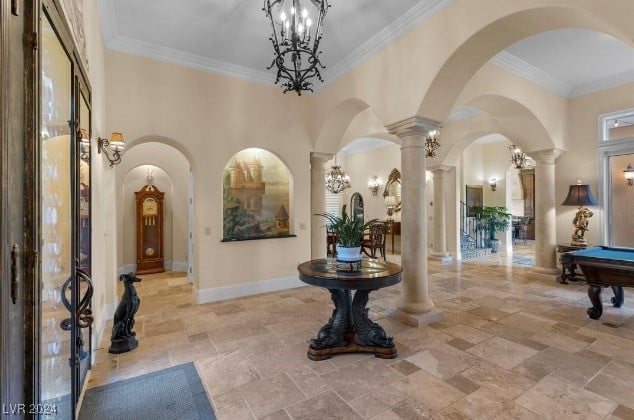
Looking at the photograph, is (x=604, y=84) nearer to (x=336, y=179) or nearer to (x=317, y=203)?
(x=317, y=203)

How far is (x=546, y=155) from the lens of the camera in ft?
20.7

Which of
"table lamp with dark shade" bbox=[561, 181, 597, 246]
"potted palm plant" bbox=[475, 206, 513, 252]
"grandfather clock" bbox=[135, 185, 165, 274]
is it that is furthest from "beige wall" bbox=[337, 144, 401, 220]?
Answer: "grandfather clock" bbox=[135, 185, 165, 274]

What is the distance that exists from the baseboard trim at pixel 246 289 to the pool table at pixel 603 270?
428cm

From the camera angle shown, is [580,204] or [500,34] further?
[580,204]

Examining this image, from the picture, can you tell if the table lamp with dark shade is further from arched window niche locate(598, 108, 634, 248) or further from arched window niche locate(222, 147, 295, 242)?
arched window niche locate(222, 147, 295, 242)

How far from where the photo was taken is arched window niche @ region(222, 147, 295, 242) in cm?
512

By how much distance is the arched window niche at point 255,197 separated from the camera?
202 inches

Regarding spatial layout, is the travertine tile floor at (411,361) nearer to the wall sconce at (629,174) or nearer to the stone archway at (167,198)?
the wall sconce at (629,174)

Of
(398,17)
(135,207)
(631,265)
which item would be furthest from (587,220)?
(135,207)

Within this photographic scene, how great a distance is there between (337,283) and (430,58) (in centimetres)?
281

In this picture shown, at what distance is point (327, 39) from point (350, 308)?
363 cm

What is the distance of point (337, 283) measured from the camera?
2.77 meters

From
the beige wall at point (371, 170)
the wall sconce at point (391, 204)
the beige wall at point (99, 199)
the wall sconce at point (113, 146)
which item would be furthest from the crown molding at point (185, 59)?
the wall sconce at point (391, 204)

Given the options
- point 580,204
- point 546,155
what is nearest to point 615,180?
point 580,204
